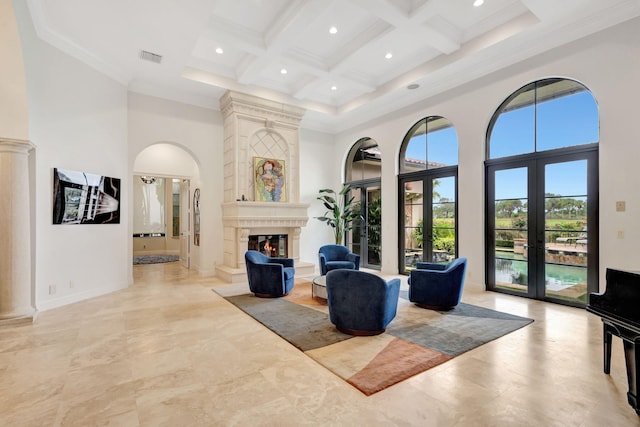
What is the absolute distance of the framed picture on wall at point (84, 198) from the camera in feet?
16.6

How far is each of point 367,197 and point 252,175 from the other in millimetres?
3368

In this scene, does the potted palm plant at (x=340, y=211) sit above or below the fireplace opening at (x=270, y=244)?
above

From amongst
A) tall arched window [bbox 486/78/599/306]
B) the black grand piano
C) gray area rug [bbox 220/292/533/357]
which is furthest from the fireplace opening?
the black grand piano

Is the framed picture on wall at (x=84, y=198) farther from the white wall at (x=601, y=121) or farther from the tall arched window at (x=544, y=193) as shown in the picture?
the tall arched window at (x=544, y=193)

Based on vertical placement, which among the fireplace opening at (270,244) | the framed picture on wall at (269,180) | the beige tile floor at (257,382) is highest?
the framed picture on wall at (269,180)

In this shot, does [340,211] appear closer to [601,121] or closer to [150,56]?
[150,56]

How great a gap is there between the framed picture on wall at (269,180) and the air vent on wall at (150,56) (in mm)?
2796

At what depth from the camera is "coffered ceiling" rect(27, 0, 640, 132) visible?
14.5 feet

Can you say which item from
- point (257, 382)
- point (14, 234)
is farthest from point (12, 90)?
point (257, 382)

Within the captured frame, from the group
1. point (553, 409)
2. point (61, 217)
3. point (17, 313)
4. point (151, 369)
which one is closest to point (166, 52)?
point (61, 217)

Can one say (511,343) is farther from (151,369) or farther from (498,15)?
(498,15)

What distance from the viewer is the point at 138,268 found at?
345 inches

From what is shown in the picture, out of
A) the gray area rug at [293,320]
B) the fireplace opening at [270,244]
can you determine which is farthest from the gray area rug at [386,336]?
the fireplace opening at [270,244]

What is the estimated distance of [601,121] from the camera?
4.59 meters
